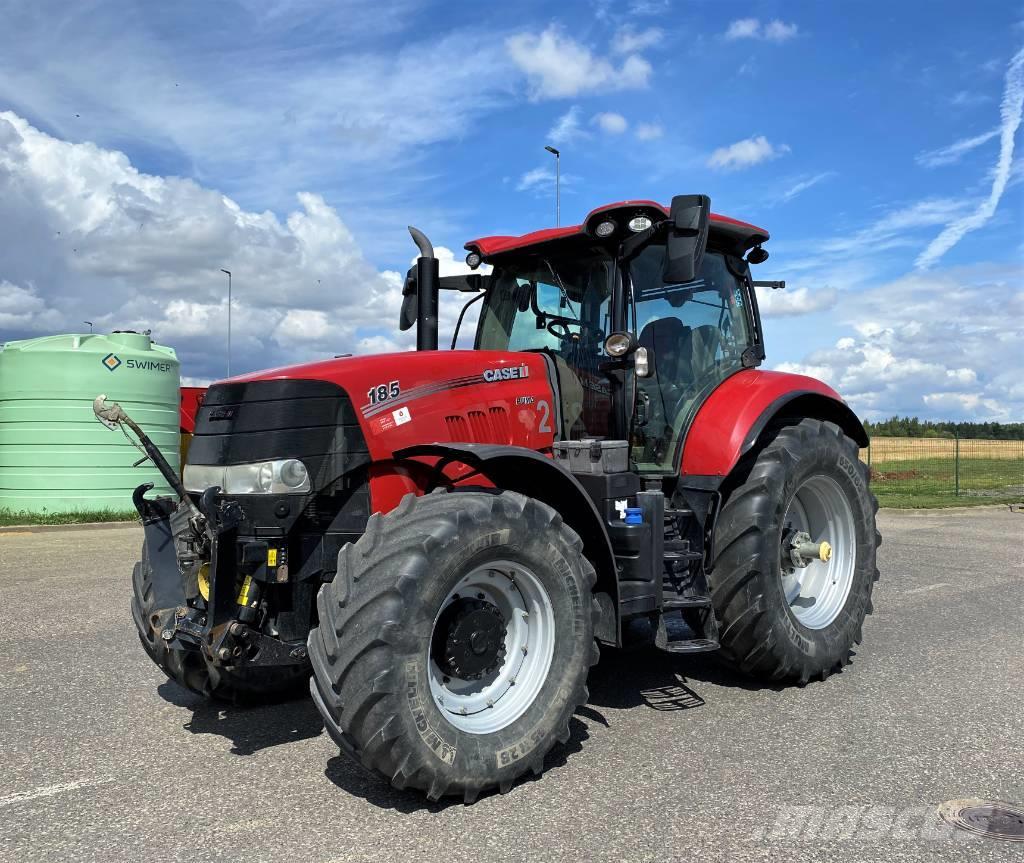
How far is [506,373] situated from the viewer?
4.39m

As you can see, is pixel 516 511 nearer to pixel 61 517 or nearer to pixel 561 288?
pixel 561 288

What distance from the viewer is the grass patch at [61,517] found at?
12.9m

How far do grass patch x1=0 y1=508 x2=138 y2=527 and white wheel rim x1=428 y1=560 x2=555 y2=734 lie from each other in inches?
431

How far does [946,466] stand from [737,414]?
20.9 m

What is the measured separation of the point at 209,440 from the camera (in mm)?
3842

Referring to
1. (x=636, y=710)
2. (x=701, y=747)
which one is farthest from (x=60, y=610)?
(x=701, y=747)

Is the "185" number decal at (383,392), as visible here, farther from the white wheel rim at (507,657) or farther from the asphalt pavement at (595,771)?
the asphalt pavement at (595,771)

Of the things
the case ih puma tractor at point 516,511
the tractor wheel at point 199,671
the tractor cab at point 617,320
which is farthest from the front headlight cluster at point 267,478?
the tractor cab at point 617,320

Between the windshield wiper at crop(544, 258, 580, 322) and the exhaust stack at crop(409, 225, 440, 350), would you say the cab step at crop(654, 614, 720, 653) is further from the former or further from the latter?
the exhaust stack at crop(409, 225, 440, 350)

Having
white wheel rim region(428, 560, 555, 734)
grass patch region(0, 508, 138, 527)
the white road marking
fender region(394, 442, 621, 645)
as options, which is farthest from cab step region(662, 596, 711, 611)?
grass patch region(0, 508, 138, 527)

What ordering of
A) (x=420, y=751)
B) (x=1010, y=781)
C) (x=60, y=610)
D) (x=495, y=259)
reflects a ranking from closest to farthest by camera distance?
(x=420, y=751), (x=1010, y=781), (x=495, y=259), (x=60, y=610)

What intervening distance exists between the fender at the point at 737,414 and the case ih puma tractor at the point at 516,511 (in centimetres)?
2

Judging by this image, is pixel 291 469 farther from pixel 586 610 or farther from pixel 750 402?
pixel 750 402

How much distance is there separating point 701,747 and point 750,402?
74.4 inches
